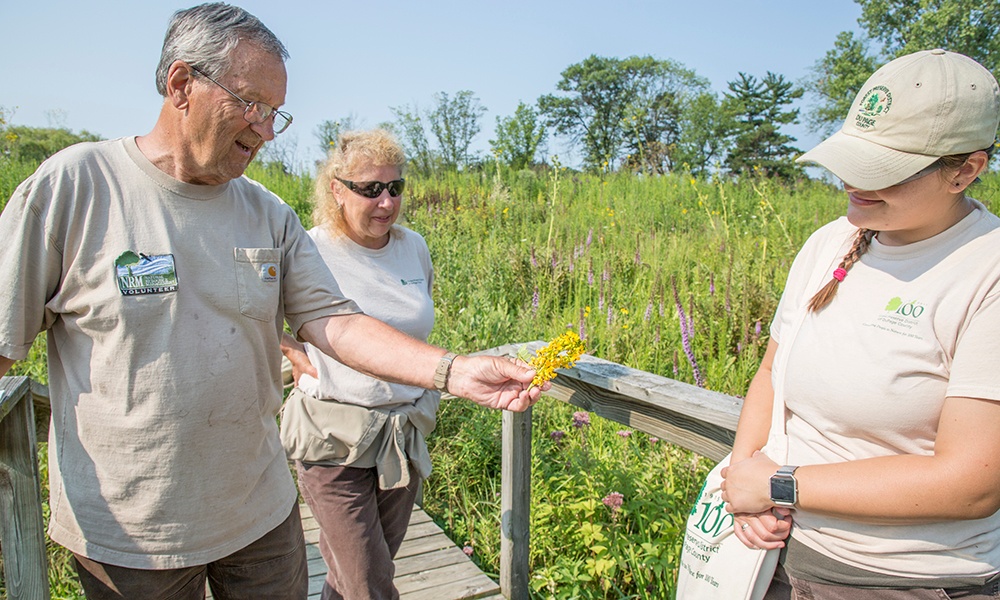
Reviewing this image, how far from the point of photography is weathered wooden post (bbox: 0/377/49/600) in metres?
1.72

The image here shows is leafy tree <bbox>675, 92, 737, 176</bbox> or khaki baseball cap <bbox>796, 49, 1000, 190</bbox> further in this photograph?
leafy tree <bbox>675, 92, 737, 176</bbox>

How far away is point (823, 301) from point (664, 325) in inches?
113

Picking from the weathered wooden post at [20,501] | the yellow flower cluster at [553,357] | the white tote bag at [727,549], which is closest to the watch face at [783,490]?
the white tote bag at [727,549]

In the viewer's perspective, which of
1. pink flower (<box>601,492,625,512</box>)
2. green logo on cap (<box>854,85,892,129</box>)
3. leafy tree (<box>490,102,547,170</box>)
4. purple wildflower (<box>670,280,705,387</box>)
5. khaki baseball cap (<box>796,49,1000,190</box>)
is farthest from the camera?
leafy tree (<box>490,102,547,170</box>)

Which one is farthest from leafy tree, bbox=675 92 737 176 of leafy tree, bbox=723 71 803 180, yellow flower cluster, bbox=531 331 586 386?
yellow flower cluster, bbox=531 331 586 386

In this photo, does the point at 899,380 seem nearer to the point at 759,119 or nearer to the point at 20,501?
the point at 20,501

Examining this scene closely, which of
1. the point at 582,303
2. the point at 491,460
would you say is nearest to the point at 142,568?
the point at 491,460

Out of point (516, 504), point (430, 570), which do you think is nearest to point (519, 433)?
point (516, 504)

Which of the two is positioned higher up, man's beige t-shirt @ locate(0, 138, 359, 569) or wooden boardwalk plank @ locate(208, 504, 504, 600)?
man's beige t-shirt @ locate(0, 138, 359, 569)

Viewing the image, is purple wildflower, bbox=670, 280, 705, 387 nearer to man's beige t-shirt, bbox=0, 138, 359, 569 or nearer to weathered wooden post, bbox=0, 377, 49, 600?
man's beige t-shirt, bbox=0, 138, 359, 569

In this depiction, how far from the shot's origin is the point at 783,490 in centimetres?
141

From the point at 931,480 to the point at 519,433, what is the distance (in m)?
1.82

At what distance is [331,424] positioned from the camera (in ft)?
7.66

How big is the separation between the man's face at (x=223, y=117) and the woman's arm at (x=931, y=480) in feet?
5.27
